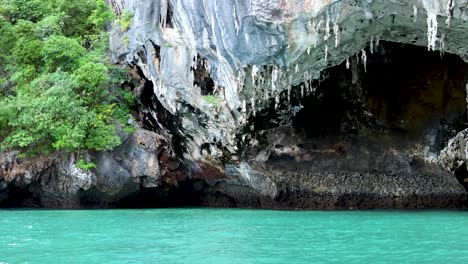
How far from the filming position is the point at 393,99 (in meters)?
15.7

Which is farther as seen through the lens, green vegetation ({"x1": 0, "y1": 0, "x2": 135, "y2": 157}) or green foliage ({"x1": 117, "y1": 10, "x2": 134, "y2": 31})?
green vegetation ({"x1": 0, "y1": 0, "x2": 135, "y2": 157})

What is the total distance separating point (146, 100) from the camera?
17.8 metres

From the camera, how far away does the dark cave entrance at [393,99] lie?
14.6 m

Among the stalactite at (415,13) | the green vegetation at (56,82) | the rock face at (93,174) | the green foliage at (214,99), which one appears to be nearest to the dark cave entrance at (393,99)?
the green foliage at (214,99)

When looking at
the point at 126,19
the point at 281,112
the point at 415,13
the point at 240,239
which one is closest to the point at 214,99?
the point at 281,112

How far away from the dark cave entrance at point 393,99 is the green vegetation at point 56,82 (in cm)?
580

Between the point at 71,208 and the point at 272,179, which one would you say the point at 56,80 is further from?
the point at 272,179

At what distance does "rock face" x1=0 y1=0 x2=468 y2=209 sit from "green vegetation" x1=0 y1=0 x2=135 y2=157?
2.22ft

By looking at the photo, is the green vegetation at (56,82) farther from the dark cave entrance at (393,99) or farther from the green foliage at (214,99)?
the dark cave entrance at (393,99)

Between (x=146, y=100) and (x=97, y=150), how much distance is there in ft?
6.96

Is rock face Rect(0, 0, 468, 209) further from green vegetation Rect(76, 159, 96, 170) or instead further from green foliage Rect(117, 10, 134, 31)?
green vegetation Rect(76, 159, 96, 170)

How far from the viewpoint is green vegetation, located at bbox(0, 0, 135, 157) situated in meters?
16.6

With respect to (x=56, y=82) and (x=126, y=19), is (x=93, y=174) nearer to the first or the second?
(x=56, y=82)

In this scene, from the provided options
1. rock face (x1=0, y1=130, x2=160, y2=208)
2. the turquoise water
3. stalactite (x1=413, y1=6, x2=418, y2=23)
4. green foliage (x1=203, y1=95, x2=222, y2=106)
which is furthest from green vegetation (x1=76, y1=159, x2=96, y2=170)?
stalactite (x1=413, y1=6, x2=418, y2=23)
